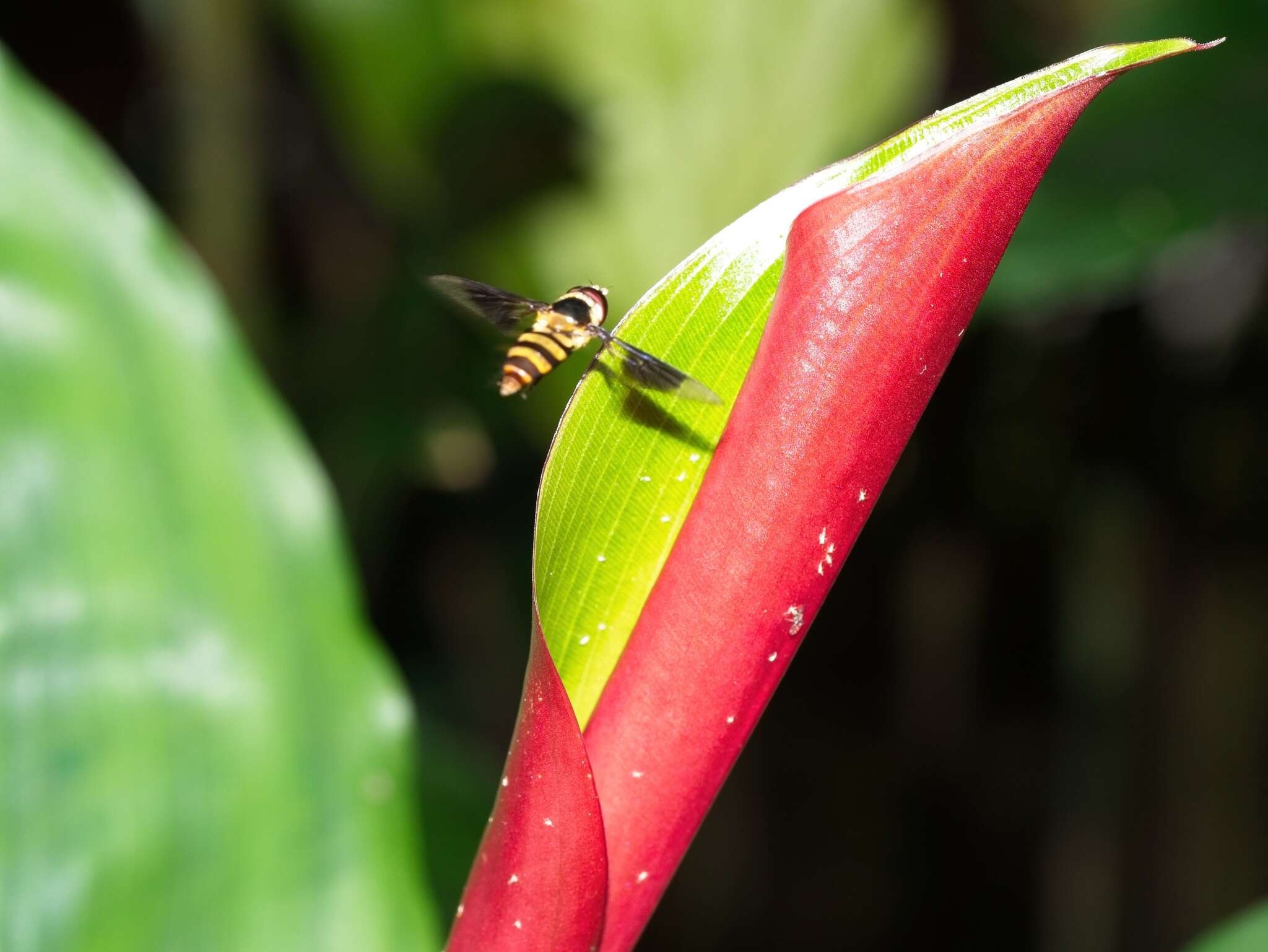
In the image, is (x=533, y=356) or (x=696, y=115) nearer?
(x=533, y=356)

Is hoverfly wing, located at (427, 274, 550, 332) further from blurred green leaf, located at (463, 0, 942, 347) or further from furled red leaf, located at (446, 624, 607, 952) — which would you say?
blurred green leaf, located at (463, 0, 942, 347)

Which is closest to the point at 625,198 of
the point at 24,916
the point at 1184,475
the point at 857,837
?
the point at 1184,475

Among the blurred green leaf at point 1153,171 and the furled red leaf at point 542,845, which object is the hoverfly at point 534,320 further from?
the blurred green leaf at point 1153,171

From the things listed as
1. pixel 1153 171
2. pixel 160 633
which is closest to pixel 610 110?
pixel 1153 171

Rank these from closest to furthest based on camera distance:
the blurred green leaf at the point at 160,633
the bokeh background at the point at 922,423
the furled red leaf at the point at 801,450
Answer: the furled red leaf at the point at 801,450
the blurred green leaf at the point at 160,633
the bokeh background at the point at 922,423

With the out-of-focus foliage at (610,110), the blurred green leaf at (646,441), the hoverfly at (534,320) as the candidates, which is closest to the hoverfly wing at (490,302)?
the hoverfly at (534,320)

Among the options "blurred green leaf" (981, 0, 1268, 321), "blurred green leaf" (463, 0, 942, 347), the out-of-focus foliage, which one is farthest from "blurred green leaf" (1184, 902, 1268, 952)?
"blurred green leaf" (463, 0, 942, 347)

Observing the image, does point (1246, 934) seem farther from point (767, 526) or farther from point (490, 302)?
point (490, 302)
